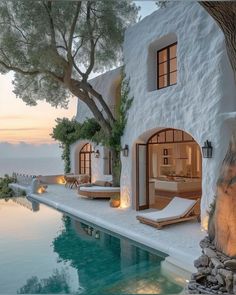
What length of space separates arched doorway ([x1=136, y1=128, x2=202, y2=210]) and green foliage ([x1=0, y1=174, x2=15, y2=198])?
26.7ft

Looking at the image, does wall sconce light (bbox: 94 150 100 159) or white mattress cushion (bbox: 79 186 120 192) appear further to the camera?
wall sconce light (bbox: 94 150 100 159)

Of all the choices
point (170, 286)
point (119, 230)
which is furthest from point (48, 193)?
point (170, 286)

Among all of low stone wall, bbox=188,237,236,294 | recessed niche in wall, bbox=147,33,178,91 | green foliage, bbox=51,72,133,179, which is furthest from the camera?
green foliage, bbox=51,72,133,179

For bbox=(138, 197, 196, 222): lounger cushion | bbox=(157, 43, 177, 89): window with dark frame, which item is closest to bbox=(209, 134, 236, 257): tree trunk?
bbox=(138, 197, 196, 222): lounger cushion

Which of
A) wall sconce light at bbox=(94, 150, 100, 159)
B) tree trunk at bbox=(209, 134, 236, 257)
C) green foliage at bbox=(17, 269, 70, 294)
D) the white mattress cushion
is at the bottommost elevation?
green foliage at bbox=(17, 269, 70, 294)

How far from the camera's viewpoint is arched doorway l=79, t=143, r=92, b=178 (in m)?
19.1

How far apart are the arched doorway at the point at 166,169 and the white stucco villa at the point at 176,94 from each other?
0.04 metres

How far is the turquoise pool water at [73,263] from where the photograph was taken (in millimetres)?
5434

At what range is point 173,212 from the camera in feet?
28.9

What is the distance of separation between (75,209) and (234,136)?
25.7 feet

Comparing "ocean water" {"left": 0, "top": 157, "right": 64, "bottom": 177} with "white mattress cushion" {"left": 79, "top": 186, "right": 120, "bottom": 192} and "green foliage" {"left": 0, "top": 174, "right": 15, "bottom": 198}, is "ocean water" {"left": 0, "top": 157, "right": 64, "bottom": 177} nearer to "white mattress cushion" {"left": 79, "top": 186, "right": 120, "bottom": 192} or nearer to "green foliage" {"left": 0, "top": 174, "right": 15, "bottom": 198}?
"green foliage" {"left": 0, "top": 174, "right": 15, "bottom": 198}

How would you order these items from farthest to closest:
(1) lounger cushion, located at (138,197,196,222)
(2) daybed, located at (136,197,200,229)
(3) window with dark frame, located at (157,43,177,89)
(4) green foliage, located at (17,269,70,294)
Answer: (3) window with dark frame, located at (157,43,177,89)
(1) lounger cushion, located at (138,197,196,222)
(2) daybed, located at (136,197,200,229)
(4) green foliage, located at (17,269,70,294)

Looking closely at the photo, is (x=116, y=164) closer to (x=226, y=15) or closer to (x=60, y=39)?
(x=60, y=39)

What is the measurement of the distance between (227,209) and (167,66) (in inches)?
278
